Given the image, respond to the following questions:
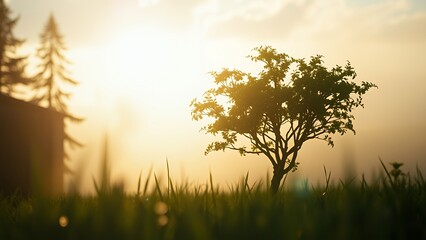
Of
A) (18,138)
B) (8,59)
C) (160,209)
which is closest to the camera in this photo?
(160,209)

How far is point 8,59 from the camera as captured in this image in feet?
164

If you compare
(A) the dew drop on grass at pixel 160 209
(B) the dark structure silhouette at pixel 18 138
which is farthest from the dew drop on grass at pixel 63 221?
(B) the dark structure silhouette at pixel 18 138

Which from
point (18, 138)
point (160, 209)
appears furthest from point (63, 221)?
point (18, 138)

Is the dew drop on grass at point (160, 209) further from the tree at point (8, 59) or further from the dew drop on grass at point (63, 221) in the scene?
the tree at point (8, 59)

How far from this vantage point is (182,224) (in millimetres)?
1833

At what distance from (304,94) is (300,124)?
7.17ft

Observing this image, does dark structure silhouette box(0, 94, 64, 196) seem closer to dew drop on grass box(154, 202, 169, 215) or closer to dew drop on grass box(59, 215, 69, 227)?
dew drop on grass box(59, 215, 69, 227)

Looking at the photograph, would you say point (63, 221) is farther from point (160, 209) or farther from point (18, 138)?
point (18, 138)

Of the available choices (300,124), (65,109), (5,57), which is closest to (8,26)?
(5,57)

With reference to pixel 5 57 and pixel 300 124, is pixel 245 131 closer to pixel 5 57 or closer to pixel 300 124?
pixel 300 124

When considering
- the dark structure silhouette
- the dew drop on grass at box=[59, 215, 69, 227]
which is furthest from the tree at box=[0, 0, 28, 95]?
the dew drop on grass at box=[59, 215, 69, 227]

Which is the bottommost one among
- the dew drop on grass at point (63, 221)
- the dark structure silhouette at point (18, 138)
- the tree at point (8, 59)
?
the dew drop on grass at point (63, 221)

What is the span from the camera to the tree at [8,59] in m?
48.7

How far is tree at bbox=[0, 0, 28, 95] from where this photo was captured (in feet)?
160
